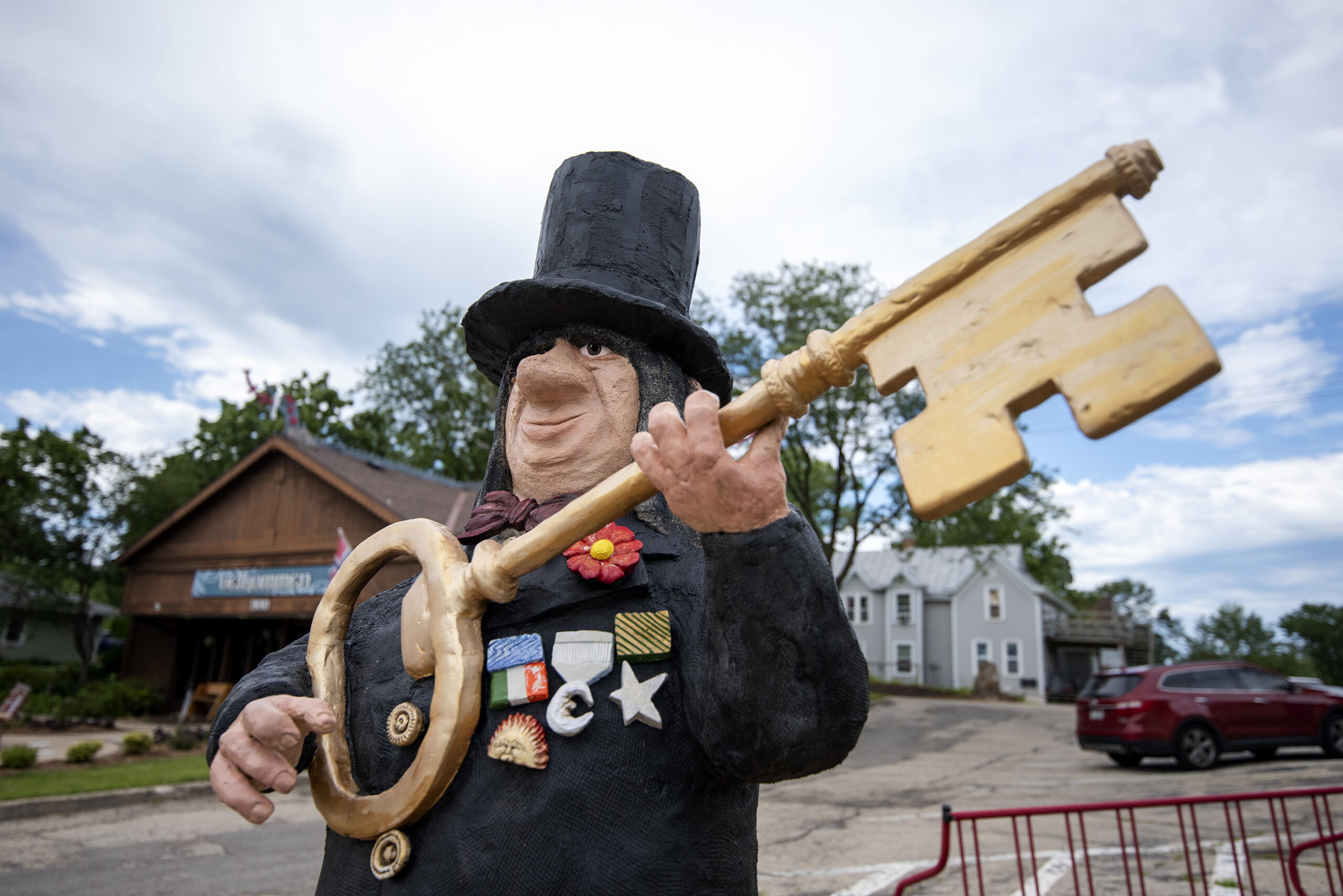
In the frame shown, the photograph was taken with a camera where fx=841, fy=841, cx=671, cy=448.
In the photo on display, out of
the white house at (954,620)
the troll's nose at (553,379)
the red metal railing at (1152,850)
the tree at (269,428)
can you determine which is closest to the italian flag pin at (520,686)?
the troll's nose at (553,379)

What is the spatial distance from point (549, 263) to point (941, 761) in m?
11.9

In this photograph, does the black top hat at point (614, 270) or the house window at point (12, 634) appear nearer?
Result: the black top hat at point (614, 270)

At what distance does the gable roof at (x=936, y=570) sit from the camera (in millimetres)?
31734

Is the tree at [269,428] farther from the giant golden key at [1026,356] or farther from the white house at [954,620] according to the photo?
the giant golden key at [1026,356]

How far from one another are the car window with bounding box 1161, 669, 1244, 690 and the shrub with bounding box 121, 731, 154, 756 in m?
12.4

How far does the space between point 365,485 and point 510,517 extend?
13239 millimetres

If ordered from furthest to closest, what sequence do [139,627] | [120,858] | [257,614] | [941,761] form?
[139,627] → [257,614] → [941,761] → [120,858]

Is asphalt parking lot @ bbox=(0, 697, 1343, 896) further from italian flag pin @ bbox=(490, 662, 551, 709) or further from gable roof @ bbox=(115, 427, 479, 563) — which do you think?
gable roof @ bbox=(115, 427, 479, 563)

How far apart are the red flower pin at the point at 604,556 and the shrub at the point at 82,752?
34.1ft

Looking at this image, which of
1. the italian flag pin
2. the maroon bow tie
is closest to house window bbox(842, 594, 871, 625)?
the maroon bow tie

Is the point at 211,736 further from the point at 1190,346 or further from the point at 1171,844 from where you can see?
the point at 1171,844

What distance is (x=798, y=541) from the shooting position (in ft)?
5.04

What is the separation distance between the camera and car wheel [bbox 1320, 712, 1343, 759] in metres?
10.0

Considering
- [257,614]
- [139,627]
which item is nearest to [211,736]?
[257,614]
